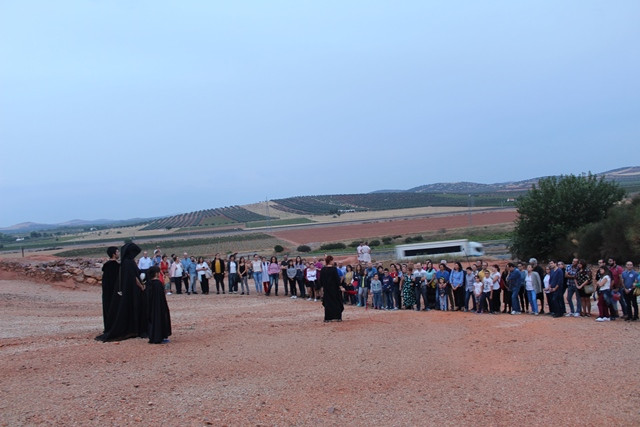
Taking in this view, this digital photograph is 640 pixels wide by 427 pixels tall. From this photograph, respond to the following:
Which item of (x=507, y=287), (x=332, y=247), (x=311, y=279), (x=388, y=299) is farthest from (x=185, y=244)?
(x=507, y=287)

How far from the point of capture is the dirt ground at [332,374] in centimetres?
734

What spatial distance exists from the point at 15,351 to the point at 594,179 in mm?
33218

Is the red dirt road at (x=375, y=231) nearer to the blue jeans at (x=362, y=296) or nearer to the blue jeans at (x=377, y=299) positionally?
the blue jeans at (x=362, y=296)

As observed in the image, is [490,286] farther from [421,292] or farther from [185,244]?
[185,244]

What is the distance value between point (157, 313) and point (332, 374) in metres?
3.96

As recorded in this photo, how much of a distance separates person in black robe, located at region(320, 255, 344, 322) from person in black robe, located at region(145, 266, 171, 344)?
3933 mm

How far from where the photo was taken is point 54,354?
1033 cm

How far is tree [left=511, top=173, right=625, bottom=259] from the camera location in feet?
117

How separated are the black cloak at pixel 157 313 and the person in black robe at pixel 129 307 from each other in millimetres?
353

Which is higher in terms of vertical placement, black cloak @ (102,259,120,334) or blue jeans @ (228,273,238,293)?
black cloak @ (102,259,120,334)

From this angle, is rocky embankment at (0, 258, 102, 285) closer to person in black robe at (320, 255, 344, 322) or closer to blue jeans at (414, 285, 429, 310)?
blue jeans at (414, 285, 429, 310)

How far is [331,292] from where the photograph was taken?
14438mm

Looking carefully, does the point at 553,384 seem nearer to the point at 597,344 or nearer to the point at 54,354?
the point at 597,344

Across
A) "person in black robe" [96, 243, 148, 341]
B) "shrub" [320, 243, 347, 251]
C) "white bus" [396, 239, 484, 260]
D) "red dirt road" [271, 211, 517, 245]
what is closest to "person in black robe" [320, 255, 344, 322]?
"person in black robe" [96, 243, 148, 341]
